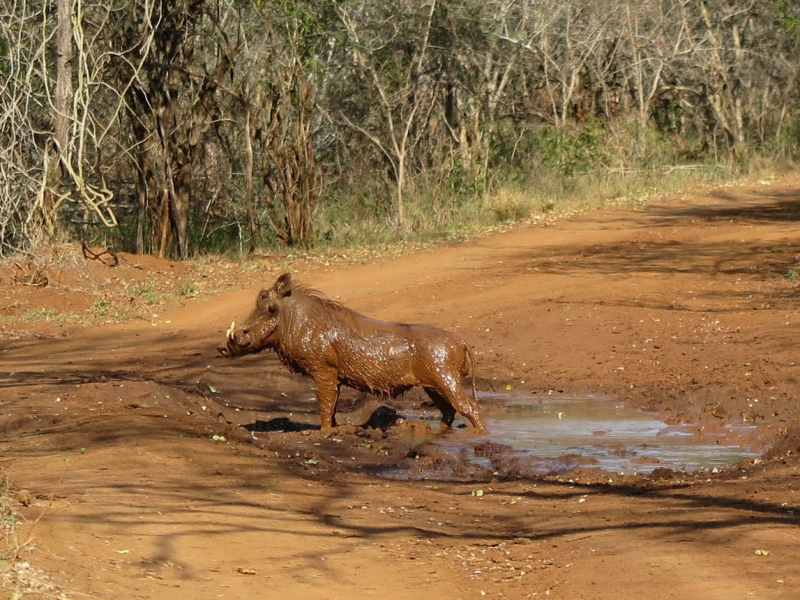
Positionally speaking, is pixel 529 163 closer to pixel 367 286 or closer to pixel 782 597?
pixel 367 286

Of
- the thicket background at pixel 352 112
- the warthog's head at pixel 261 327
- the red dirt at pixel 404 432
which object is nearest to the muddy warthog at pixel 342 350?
the warthog's head at pixel 261 327

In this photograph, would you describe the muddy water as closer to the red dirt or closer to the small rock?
the red dirt

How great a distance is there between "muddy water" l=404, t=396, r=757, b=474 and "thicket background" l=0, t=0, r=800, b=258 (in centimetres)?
736

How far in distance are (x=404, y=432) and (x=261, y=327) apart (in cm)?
139

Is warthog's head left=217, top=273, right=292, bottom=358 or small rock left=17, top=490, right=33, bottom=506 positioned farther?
warthog's head left=217, top=273, right=292, bottom=358

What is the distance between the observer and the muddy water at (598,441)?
8188 mm

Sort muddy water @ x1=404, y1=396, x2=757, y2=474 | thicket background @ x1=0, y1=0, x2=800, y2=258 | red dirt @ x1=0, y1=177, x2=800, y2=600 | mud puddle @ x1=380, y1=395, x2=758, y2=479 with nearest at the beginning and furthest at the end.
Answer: red dirt @ x1=0, y1=177, x2=800, y2=600
mud puddle @ x1=380, y1=395, x2=758, y2=479
muddy water @ x1=404, y1=396, x2=757, y2=474
thicket background @ x1=0, y1=0, x2=800, y2=258

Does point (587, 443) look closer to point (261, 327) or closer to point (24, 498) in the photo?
point (261, 327)

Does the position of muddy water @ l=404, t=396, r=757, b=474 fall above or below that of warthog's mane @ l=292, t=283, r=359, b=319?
below

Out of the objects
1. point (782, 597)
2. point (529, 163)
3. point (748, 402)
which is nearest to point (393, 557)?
point (782, 597)

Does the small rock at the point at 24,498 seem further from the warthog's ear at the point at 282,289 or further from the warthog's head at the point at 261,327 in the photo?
the warthog's ear at the point at 282,289

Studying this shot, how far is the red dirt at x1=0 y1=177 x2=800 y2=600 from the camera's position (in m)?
5.15

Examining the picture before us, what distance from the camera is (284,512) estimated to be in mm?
6180

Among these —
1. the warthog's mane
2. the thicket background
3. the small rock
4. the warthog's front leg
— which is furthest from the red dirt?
the thicket background
